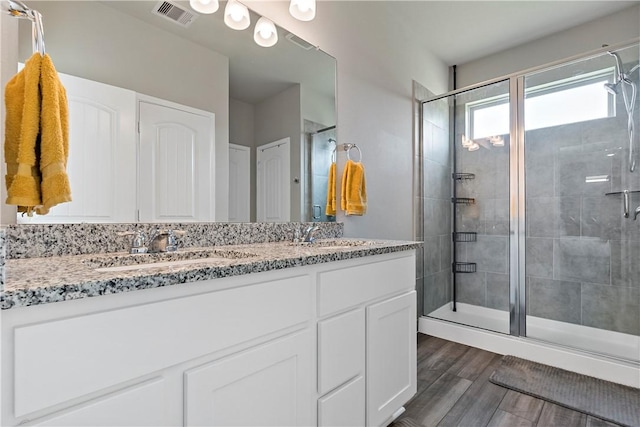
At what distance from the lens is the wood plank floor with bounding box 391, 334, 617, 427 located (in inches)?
57.4

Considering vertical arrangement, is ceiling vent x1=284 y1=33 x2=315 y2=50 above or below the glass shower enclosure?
above

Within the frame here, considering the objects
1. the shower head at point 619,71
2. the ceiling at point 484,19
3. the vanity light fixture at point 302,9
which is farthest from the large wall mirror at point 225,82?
the shower head at point 619,71

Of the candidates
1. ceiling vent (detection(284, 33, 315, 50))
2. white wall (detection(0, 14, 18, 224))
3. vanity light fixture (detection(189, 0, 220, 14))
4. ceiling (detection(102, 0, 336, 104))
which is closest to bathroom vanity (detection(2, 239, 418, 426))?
white wall (detection(0, 14, 18, 224))

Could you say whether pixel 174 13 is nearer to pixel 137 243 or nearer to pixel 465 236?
pixel 137 243

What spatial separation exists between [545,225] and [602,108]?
0.94 m

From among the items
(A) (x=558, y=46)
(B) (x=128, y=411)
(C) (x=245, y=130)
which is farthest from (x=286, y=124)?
(A) (x=558, y=46)

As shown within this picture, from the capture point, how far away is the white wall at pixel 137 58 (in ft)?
3.35

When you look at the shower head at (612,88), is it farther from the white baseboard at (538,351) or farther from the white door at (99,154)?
the white door at (99,154)

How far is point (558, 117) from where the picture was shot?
Answer: 8.14ft

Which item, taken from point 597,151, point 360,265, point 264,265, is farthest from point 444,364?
point 597,151

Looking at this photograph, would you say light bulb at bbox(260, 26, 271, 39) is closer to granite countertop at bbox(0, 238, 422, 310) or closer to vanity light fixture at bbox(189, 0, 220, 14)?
vanity light fixture at bbox(189, 0, 220, 14)

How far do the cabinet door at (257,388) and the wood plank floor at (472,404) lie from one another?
0.78 metres

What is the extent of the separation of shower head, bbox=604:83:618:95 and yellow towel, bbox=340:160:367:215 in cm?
Answer: 197

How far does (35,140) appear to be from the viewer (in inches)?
31.9
